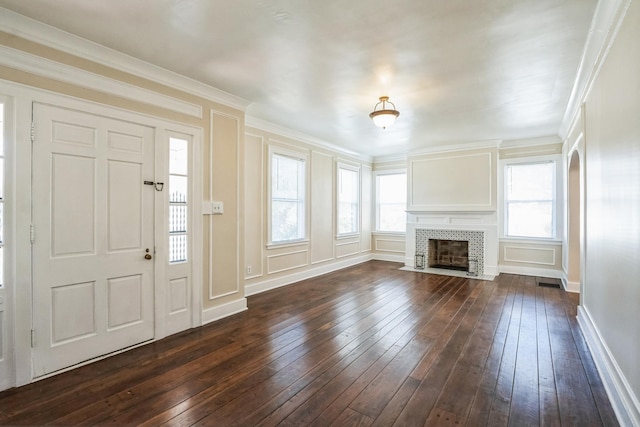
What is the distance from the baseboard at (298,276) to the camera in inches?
190

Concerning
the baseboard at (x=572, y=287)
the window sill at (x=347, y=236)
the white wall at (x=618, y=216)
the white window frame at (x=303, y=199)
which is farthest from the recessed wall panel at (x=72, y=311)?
the baseboard at (x=572, y=287)

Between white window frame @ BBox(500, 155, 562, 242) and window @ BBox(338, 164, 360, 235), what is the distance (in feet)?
10.2

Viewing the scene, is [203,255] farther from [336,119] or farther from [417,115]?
[417,115]

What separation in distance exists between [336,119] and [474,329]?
342 centimetres

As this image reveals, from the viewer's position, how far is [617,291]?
6.82ft

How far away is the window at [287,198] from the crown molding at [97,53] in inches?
70.6

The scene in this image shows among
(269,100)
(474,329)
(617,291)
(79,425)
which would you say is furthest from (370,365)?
(269,100)

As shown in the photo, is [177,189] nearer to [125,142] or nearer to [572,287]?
[125,142]

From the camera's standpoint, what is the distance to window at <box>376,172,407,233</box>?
768 cm

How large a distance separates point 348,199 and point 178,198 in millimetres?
4502

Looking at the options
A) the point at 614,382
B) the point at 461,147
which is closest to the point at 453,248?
the point at 461,147

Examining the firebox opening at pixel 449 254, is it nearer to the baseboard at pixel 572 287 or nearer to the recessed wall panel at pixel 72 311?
the baseboard at pixel 572 287

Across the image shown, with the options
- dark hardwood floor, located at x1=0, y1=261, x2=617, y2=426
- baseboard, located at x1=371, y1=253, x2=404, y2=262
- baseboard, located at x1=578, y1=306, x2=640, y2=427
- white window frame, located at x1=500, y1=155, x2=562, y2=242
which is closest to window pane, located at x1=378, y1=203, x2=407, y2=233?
baseboard, located at x1=371, y1=253, x2=404, y2=262

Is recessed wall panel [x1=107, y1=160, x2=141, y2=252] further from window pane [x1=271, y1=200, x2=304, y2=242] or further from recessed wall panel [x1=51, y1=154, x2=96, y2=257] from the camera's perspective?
window pane [x1=271, y1=200, x2=304, y2=242]
